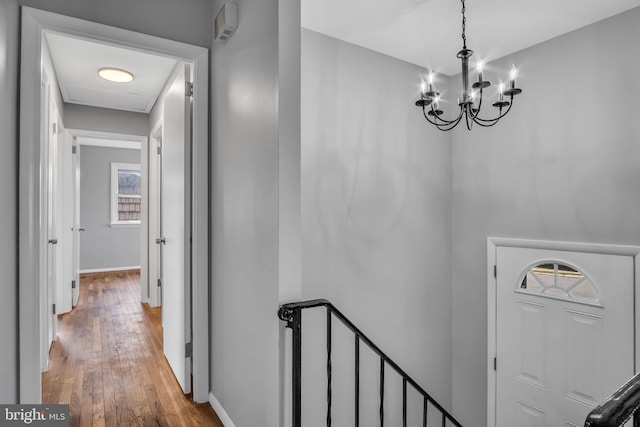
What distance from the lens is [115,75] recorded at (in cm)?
345

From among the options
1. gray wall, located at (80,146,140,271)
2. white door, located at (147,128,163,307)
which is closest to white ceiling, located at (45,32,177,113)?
white door, located at (147,128,163,307)

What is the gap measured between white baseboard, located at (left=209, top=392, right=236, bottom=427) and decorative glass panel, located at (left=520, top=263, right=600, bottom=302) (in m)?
2.26

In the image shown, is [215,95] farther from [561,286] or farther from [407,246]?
[561,286]

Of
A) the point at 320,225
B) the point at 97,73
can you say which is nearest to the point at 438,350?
the point at 320,225

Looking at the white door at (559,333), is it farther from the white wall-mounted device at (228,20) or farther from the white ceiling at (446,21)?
the white wall-mounted device at (228,20)

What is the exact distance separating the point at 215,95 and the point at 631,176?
2.59 meters

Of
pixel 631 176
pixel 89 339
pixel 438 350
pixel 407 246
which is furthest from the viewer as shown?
pixel 89 339

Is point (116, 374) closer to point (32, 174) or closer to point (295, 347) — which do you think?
point (32, 174)

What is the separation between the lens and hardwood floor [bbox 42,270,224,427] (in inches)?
84.9

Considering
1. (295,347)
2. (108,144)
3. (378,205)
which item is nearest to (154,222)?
(378,205)

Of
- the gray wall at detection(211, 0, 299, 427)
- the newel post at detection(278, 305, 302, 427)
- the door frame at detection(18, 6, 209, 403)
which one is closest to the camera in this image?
the newel post at detection(278, 305, 302, 427)

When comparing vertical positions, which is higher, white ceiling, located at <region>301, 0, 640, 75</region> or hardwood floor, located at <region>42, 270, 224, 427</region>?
white ceiling, located at <region>301, 0, 640, 75</region>

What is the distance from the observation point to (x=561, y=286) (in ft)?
8.40

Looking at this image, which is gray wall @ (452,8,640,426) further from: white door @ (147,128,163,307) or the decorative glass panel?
white door @ (147,128,163,307)
